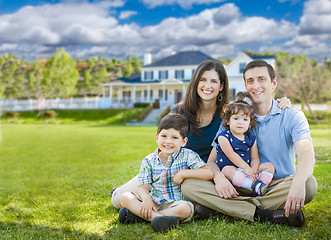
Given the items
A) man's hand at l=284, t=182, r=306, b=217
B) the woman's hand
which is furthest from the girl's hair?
man's hand at l=284, t=182, r=306, b=217

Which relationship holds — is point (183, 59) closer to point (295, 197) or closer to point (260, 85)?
point (260, 85)

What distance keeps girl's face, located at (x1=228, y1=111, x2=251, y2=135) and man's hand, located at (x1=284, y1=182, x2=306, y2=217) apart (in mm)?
669

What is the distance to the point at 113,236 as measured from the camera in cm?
265

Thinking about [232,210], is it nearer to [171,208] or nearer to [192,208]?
[192,208]

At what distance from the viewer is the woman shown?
3.48m

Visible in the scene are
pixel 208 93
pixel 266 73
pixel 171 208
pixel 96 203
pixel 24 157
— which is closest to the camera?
pixel 171 208

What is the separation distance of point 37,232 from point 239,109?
2.04 metres

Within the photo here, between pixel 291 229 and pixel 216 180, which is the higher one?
pixel 216 180

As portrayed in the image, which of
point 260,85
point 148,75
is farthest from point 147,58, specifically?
point 260,85

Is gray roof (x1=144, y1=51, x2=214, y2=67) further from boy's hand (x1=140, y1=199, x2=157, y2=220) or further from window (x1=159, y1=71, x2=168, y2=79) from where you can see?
boy's hand (x1=140, y1=199, x2=157, y2=220)

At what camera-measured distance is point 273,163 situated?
311cm

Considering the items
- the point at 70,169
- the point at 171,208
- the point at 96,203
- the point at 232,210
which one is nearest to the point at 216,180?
the point at 232,210

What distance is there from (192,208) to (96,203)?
1.28m

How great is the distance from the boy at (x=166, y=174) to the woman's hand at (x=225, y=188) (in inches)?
4.8
